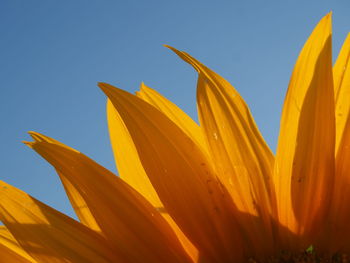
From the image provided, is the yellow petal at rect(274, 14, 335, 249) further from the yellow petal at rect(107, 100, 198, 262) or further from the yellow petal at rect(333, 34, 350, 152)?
the yellow petal at rect(107, 100, 198, 262)

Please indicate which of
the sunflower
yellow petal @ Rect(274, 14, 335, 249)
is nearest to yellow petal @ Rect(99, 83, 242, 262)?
the sunflower

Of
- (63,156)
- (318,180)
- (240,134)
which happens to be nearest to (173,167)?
(240,134)

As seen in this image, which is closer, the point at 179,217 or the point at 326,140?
the point at 326,140

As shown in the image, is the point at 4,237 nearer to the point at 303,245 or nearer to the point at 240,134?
the point at 240,134

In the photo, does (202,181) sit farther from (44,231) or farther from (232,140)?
(44,231)

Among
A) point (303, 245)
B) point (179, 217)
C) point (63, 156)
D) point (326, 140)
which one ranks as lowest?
point (303, 245)

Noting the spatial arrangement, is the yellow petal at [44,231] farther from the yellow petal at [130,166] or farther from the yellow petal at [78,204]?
the yellow petal at [130,166]

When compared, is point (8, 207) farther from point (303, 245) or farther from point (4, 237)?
point (303, 245)

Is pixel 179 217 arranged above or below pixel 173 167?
below
